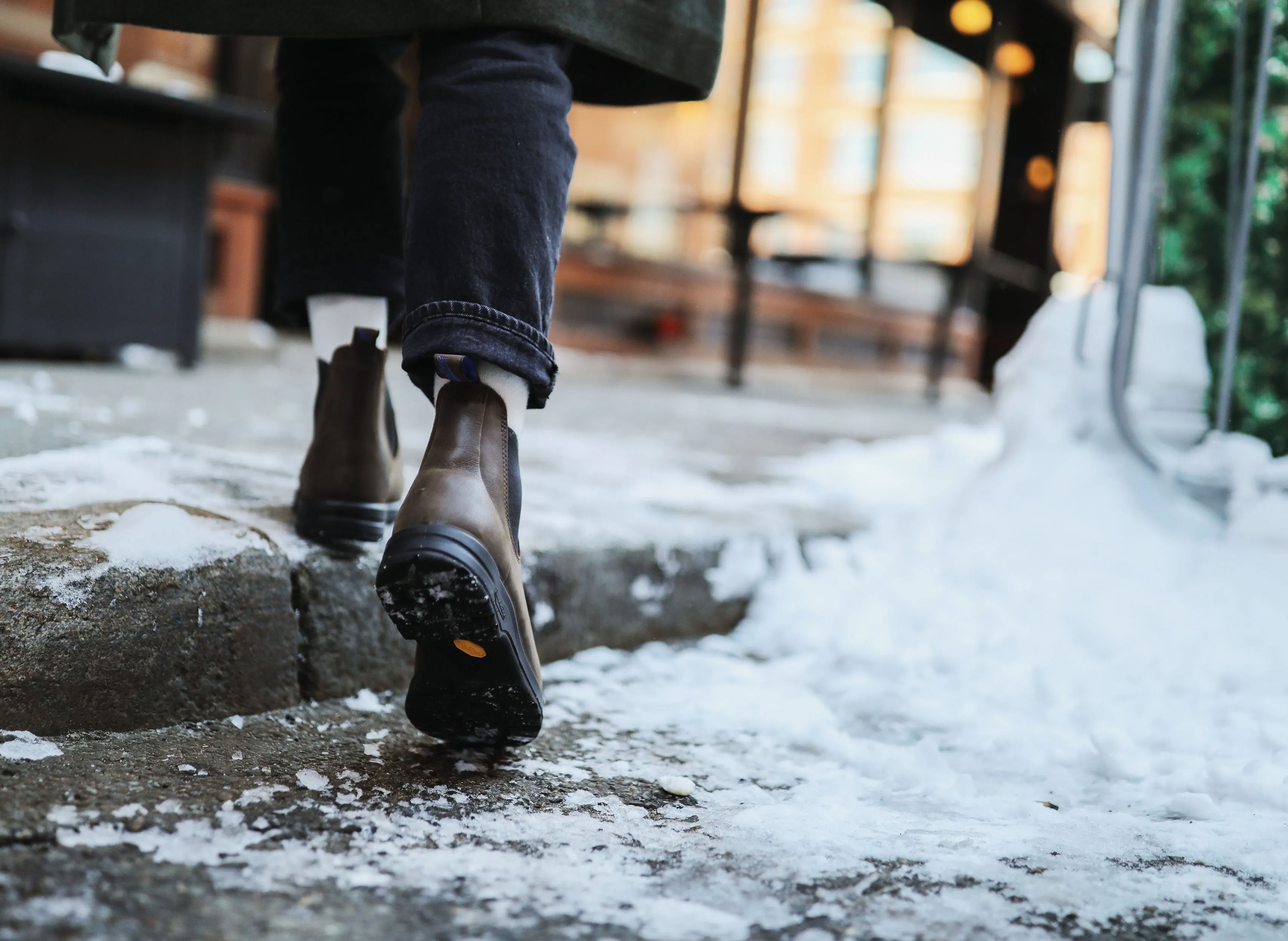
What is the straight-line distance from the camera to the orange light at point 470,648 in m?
0.78

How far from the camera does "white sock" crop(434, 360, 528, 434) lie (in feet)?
2.64

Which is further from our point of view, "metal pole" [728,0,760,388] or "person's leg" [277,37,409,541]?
"metal pole" [728,0,760,388]

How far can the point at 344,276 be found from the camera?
3.34 ft

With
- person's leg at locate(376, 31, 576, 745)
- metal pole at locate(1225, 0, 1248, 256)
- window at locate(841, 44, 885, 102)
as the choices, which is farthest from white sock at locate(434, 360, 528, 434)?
window at locate(841, 44, 885, 102)

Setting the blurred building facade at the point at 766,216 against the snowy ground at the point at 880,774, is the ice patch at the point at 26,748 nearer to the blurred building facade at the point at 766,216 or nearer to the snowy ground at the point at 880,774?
the snowy ground at the point at 880,774

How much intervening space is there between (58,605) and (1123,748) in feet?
2.91

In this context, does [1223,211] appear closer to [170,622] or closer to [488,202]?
[488,202]

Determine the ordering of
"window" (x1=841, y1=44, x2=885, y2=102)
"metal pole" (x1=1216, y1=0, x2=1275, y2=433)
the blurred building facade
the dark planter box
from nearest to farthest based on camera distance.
Answer: 1. "metal pole" (x1=1216, y1=0, x2=1275, y2=433)
2. the dark planter box
3. the blurred building facade
4. "window" (x1=841, y1=44, x2=885, y2=102)

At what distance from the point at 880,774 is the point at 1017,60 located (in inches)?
348

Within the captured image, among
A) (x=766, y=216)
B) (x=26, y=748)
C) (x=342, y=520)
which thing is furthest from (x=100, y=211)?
(x=766, y=216)

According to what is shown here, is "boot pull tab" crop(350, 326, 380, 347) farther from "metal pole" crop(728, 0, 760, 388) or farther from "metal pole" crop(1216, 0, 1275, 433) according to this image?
"metal pole" crop(728, 0, 760, 388)

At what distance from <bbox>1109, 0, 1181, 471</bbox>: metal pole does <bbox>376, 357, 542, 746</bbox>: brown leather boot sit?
44.3 inches

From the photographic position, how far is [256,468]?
1361 millimetres

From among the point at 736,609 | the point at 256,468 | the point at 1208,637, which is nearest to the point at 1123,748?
the point at 1208,637
